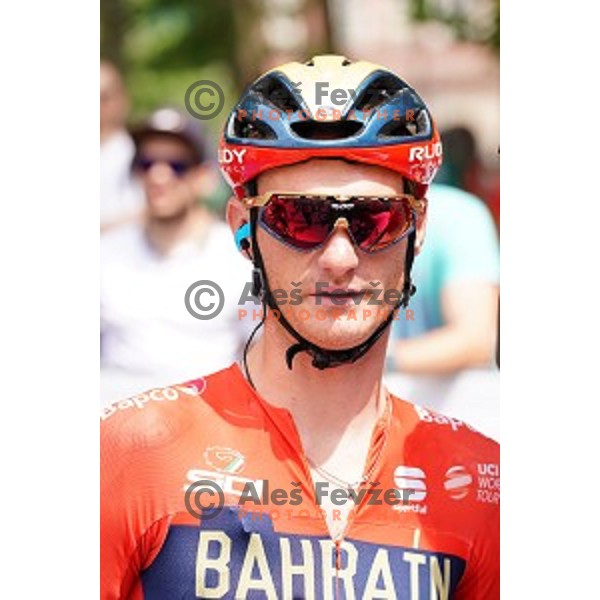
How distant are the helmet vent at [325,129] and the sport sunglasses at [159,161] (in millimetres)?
560

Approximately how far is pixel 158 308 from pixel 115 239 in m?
0.23

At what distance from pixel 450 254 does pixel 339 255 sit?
1.87ft

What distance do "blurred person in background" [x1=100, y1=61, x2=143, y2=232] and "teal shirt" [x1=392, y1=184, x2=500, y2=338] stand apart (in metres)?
0.79

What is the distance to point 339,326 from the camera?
12.4 feet

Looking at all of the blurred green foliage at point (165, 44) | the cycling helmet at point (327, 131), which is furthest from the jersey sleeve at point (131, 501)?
the blurred green foliage at point (165, 44)

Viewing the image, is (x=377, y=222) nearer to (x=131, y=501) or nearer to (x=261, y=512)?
(x=261, y=512)

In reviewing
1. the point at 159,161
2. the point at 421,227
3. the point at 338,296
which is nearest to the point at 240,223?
the point at 338,296

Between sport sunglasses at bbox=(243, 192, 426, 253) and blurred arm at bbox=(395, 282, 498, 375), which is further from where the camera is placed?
blurred arm at bbox=(395, 282, 498, 375)

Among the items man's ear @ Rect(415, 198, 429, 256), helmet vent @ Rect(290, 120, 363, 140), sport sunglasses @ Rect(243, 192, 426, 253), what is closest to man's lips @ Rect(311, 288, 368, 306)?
sport sunglasses @ Rect(243, 192, 426, 253)

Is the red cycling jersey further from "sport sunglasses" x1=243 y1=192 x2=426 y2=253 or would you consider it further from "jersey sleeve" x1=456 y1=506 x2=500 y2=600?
"sport sunglasses" x1=243 y1=192 x2=426 y2=253

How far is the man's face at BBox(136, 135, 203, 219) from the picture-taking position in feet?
13.8
